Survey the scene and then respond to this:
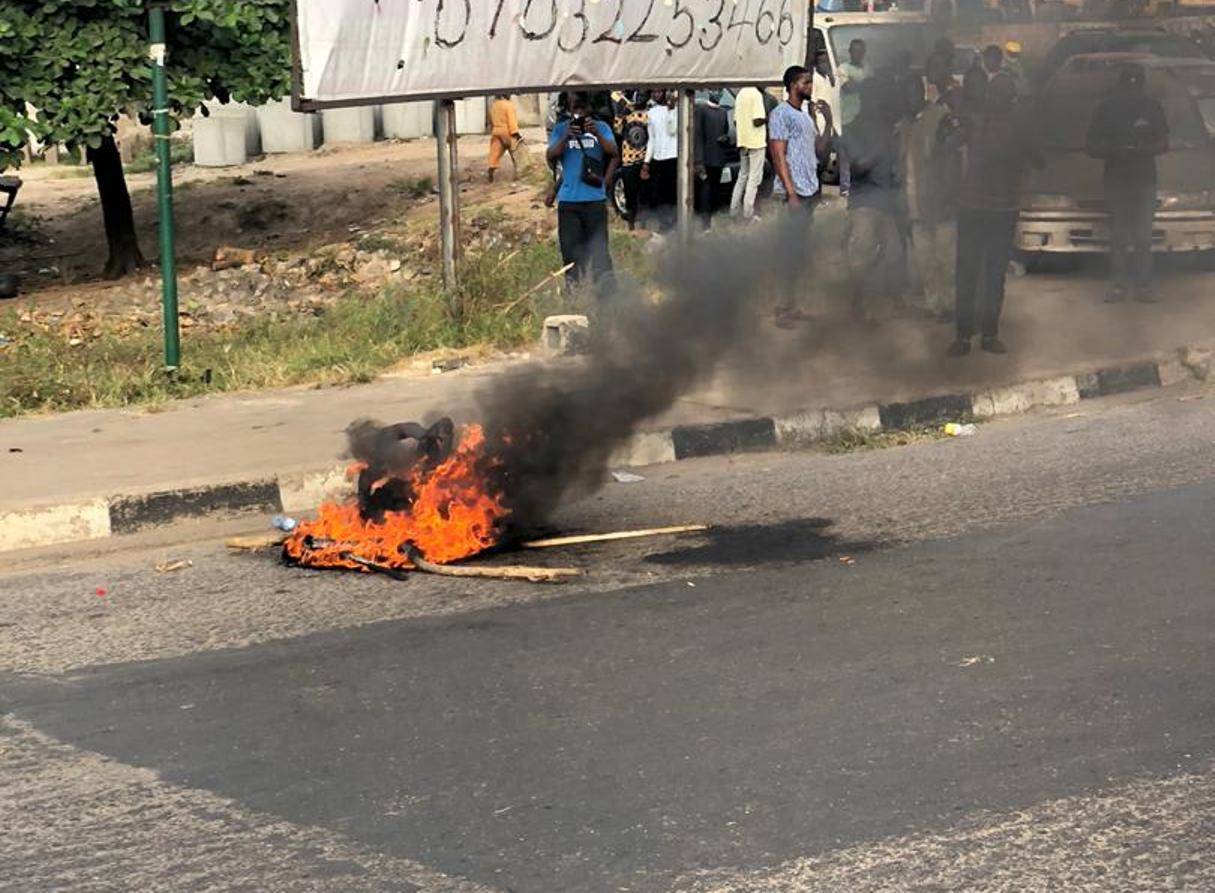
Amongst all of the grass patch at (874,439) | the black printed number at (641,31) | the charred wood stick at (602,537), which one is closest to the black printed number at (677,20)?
the black printed number at (641,31)

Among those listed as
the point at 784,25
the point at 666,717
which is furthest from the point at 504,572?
the point at 784,25

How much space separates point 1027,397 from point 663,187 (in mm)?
6776

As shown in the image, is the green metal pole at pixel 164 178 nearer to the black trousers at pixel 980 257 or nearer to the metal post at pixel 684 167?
Answer: the metal post at pixel 684 167

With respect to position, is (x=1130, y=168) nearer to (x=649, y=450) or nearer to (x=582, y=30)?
(x=582, y=30)

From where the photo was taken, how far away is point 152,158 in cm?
2286

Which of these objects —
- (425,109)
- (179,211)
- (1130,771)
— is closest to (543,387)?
(1130,771)

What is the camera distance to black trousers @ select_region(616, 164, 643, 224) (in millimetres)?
15914

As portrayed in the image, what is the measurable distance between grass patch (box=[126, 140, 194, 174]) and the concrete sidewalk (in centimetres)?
1376

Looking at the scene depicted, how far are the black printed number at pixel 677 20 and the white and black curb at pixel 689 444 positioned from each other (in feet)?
10.7

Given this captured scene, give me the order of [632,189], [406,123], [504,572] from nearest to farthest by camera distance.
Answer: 1. [504,572]
2. [632,189]
3. [406,123]

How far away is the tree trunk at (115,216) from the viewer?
15.7 m

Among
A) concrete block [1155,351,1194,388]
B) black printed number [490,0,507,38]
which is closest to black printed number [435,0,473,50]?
black printed number [490,0,507,38]

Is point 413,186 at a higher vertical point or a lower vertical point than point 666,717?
higher

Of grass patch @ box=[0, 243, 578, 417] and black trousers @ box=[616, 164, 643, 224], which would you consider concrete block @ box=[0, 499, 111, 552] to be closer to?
grass patch @ box=[0, 243, 578, 417]
